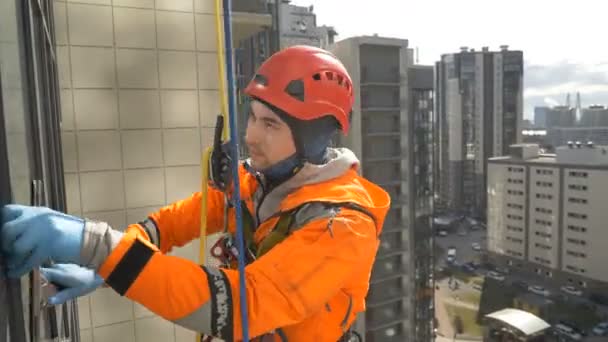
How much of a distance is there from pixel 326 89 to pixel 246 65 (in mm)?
13418

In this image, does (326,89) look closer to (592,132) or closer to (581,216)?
(581,216)

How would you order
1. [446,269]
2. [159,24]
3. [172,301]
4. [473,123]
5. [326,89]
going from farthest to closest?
[473,123]
[446,269]
[159,24]
[326,89]
[172,301]

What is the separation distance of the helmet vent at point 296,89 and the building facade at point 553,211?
1148 inches

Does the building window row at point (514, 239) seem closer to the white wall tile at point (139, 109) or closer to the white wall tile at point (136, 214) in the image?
the white wall tile at point (136, 214)

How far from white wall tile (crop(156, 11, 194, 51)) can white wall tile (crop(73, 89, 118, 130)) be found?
2.04ft

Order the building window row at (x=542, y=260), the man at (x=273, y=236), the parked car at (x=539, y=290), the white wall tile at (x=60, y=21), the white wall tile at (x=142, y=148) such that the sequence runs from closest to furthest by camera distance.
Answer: the man at (x=273, y=236), the white wall tile at (x=60, y=21), the white wall tile at (x=142, y=148), the parked car at (x=539, y=290), the building window row at (x=542, y=260)

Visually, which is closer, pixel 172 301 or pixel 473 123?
pixel 172 301

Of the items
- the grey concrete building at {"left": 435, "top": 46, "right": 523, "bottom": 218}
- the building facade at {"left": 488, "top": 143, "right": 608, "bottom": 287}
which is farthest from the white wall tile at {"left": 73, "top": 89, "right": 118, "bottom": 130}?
the grey concrete building at {"left": 435, "top": 46, "right": 523, "bottom": 218}

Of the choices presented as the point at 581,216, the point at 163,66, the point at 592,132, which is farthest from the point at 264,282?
the point at 592,132

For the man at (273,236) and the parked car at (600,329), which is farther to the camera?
the parked car at (600,329)

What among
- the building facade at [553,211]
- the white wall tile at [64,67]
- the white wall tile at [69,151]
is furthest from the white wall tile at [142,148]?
the building facade at [553,211]

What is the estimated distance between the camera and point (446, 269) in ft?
111

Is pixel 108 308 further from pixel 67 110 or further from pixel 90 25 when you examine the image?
pixel 90 25

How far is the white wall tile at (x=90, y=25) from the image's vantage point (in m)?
3.33
